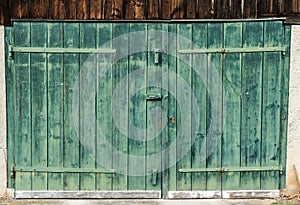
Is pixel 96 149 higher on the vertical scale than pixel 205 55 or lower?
lower

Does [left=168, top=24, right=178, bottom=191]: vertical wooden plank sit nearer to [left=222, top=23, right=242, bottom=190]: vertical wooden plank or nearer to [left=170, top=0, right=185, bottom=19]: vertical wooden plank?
[left=170, top=0, right=185, bottom=19]: vertical wooden plank

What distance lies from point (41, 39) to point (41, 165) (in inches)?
58.7

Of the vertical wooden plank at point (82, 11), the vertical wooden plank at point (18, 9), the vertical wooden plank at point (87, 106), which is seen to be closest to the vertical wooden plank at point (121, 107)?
the vertical wooden plank at point (87, 106)

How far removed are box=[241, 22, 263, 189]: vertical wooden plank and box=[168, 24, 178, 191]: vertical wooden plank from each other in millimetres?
803

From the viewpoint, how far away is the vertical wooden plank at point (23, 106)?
24.9 ft

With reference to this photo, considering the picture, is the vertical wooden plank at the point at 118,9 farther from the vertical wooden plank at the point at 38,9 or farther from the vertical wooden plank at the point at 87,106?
the vertical wooden plank at the point at 38,9

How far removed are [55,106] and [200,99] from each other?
1708 mm

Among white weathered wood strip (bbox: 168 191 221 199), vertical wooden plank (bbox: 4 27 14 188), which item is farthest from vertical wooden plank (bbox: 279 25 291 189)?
vertical wooden plank (bbox: 4 27 14 188)

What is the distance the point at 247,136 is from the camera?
25.3 feet

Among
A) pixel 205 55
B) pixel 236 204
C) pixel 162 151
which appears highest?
pixel 205 55

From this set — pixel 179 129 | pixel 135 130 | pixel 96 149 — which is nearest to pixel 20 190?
pixel 96 149

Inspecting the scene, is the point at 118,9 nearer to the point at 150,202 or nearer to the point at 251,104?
the point at 251,104

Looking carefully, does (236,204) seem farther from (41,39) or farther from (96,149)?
(41,39)

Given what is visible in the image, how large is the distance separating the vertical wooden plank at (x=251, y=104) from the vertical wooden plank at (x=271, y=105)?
0.06 meters
